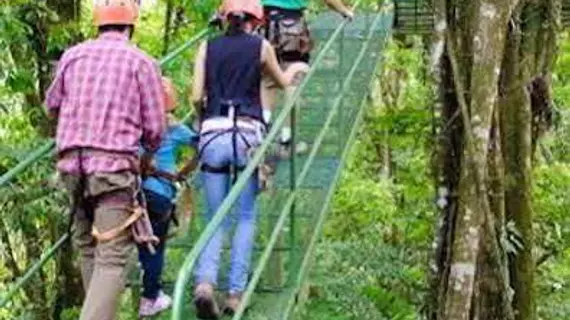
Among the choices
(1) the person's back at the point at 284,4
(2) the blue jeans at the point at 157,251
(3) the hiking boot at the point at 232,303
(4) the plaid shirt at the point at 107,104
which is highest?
(1) the person's back at the point at 284,4

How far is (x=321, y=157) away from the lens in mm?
6469

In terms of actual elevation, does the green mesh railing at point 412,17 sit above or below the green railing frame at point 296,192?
above

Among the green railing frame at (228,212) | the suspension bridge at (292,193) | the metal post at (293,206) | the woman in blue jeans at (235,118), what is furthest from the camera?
the metal post at (293,206)

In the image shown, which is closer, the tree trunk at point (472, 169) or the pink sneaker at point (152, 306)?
the pink sneaker at point (152, 306)

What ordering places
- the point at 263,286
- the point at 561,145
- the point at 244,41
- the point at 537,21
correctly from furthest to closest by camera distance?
the point at 561,145 < the point at 537,21 < the point at 263,286 < the point at 244,41

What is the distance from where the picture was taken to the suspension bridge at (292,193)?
4.48m

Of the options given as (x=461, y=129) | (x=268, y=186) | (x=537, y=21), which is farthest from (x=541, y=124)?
(x=268, y=186)

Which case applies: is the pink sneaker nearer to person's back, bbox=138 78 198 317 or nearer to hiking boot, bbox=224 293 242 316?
person's back, bbox=138 78 198 317

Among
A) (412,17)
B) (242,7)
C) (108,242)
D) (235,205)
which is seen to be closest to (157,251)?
(235,205)

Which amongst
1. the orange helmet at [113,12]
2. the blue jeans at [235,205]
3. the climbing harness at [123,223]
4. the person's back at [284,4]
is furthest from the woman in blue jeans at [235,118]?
the person's back at [284,4]

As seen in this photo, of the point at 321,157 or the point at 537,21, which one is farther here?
the point at 537,21

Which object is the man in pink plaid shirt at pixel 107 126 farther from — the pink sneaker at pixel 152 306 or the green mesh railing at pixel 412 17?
the green mesh railing at pixel 412 17

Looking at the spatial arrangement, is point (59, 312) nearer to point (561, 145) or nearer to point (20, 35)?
point (20, 35)

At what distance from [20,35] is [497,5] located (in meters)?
2.87
